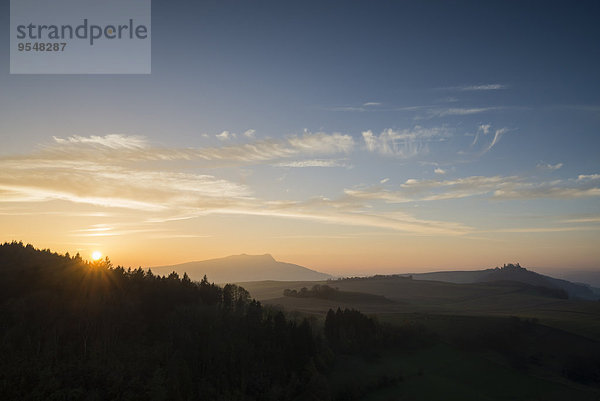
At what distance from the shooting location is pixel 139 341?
85.8m

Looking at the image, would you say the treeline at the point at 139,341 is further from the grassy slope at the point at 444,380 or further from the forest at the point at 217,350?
the grassy slope at the point at 444,380

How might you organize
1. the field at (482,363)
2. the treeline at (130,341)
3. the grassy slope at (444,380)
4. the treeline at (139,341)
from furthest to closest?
1. the field at (482,363)
2. the grassy slope at (444,380)
3. the treeline at (139,341)
4. the treeline at (130,341)

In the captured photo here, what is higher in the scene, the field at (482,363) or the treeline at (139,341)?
the treeline at (139,341)

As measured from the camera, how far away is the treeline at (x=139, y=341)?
68.8 m

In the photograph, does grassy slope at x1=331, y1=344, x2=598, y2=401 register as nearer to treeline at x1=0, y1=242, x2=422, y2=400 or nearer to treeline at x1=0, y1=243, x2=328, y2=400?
treeline at x1=0, y1=242, x2=422, y2=400

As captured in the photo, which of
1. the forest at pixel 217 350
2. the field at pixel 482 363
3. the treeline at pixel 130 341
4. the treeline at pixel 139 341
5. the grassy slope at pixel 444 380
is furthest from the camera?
the field at pixel 482 363

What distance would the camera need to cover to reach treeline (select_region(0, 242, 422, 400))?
68.8 m

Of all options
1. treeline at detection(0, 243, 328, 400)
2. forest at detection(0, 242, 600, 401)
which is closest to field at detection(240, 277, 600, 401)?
forest at detection(0, 242, 600, 401)

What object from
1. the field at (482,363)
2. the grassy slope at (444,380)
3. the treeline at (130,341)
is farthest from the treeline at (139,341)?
the field at (482,363)

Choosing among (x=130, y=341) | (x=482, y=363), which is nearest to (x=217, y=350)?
(x=130, y=341)

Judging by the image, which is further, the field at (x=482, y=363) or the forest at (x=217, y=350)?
the field at (x=482, y=363)

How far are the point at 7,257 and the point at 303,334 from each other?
3410 inches

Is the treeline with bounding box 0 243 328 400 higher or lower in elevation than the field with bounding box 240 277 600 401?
higher

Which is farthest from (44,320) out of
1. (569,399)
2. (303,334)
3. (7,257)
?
(569,399)
